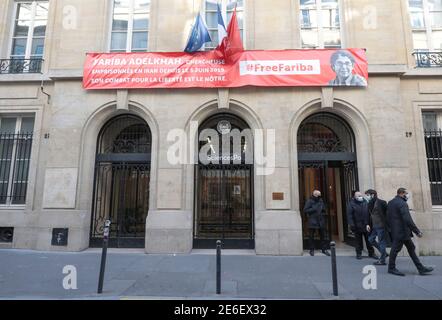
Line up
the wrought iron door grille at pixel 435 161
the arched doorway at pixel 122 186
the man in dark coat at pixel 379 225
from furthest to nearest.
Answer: the arched doorway at pixel 122 186 → the wrought iron door grille at pixel 435 161 → the man in dark coat at pixel 379 225

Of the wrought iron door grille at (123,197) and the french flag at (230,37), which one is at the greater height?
the french flag at (230,37)

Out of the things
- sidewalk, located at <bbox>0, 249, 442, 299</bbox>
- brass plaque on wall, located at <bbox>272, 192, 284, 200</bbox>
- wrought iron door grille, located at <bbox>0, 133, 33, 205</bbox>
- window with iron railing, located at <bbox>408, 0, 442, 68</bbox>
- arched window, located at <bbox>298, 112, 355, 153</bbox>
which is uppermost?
window with iron railing, located at <bbox>408, 0, 442, 68</bbox>

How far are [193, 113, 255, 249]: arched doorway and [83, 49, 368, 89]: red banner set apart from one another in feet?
5.06

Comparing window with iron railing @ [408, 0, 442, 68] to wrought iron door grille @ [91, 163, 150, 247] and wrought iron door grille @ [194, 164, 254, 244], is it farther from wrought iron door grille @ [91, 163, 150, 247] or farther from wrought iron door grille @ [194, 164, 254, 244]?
wrought iron door grille @ [91, 163, 150, 247]

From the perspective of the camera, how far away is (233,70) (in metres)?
10.6

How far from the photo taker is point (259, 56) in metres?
10.7

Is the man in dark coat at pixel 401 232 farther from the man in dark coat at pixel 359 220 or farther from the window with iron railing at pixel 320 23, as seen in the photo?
the window with iron railing at pixel 320 23

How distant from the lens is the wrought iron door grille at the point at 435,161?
419 inches

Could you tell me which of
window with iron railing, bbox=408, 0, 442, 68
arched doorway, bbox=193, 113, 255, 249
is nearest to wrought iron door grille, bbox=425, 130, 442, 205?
window with iron railing, bbox=408, 0, 442, 68

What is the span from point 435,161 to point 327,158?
3.80 meters

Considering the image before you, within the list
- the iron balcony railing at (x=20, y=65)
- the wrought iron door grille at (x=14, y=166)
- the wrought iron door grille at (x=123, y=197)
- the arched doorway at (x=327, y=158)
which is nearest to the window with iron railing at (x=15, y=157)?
the wrought iron door grille at (x=14, y=166)

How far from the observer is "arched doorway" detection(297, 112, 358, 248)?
10.8 m
